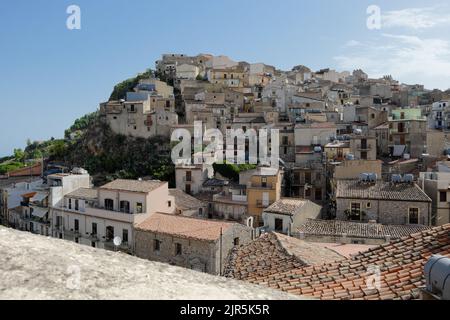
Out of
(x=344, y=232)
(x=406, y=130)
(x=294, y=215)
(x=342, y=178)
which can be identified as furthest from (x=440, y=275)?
(x=406, y=130)

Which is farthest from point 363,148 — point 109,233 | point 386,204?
point 109,233

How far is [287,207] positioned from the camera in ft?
87.7

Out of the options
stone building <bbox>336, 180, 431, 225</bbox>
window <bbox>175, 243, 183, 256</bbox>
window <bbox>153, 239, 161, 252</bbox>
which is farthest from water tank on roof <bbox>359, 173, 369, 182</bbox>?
window <bbox>153, 239, 161, 252</bbox>

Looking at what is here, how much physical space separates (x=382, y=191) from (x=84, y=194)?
72.0 feet

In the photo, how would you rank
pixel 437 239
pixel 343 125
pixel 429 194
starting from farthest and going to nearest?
1. pixel 343 125
2. pixel 429 194
3. pixel 437 239

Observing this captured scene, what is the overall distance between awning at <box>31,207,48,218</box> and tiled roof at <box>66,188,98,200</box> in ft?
11.1

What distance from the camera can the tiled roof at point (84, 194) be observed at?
33438mm

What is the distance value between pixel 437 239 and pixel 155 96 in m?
56.8

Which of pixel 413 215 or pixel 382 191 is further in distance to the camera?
pixel 382 191

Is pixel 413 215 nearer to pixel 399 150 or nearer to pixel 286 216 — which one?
pixel 286 216

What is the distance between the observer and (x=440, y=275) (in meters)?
5.02

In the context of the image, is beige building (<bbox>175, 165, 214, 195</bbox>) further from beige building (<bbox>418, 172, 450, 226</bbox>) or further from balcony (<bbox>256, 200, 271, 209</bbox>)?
beige building (<bbox>418, 172, 450, 226</bbox>)

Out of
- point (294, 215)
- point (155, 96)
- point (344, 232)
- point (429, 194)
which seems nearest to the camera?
point (344, 232)

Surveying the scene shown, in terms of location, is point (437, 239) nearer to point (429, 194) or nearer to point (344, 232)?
Result: point (344, 232)
